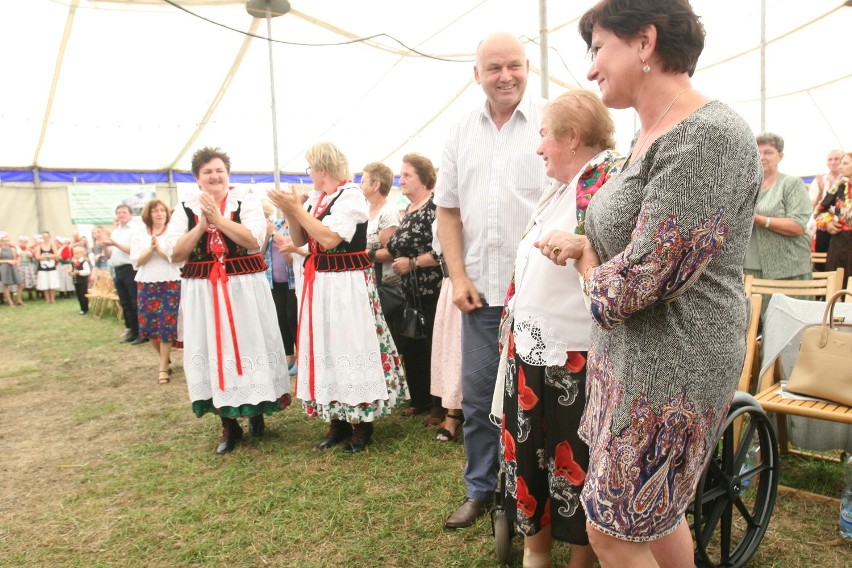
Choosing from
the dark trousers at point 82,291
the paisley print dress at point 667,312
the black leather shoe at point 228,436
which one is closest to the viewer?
the paisley print dress at point 667,312

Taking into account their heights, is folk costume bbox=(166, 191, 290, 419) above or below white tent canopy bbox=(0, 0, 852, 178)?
below

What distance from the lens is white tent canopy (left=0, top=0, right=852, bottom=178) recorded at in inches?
327

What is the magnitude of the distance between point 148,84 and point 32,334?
13.9 feet

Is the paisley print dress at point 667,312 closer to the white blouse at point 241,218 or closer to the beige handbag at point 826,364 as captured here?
the beige handbag at point 826,364

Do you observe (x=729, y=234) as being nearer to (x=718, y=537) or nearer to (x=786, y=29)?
(x=718, y=537)

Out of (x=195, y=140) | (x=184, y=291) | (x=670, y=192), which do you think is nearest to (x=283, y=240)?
(x=184, y=291)

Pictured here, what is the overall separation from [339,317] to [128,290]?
578 cm

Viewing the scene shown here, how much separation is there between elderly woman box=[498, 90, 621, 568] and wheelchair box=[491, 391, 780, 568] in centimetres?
22

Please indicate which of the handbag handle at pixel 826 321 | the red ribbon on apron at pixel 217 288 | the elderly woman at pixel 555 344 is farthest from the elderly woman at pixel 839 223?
the red ribbon on apron at pixel 217 288

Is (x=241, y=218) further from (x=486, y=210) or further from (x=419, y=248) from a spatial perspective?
(x=486, y=210)

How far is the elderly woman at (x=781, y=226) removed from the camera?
3945 millimetres

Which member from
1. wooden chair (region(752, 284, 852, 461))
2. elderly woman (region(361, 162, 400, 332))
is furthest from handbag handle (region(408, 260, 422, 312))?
wooden chair (region(752, 284, 852, 461))

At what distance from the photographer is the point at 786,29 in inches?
369

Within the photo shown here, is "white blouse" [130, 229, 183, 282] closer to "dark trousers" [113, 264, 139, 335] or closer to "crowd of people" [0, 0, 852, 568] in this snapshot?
"crowd of people" [0, 0, 852, 568]
